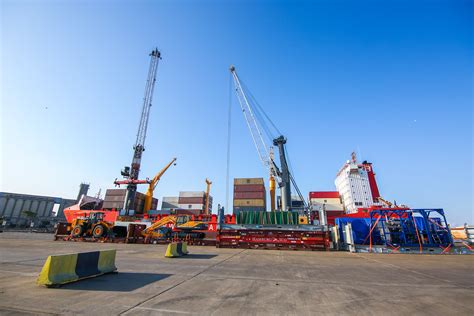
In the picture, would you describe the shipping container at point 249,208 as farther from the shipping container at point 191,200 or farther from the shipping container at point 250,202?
the shipping container at point 191,200

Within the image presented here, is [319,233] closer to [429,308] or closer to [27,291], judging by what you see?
[429,308]

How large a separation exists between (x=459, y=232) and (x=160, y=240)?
5092 centimetres

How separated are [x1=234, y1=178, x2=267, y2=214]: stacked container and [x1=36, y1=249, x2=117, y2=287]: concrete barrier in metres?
55.8

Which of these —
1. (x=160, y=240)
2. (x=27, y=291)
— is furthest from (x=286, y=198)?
(x=27, y=291)

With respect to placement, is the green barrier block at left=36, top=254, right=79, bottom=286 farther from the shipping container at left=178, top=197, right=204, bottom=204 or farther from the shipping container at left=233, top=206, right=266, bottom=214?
the shipping container at left=178, top=197, right=204, bottom=204

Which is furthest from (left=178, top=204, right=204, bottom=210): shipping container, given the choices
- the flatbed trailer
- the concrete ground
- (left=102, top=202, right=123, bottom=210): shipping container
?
the concrete ground

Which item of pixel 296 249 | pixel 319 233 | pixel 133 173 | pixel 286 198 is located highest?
pixel 133 173

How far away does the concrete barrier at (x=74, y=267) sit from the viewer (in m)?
5.47

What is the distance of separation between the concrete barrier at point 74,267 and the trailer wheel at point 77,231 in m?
23.7

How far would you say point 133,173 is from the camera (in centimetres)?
5269

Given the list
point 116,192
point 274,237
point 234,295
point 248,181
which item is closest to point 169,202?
point 116,192

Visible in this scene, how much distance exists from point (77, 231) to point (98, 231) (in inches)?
110

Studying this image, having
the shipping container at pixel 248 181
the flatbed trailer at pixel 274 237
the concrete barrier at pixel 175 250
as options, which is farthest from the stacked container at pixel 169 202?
the concrete barrier at pixel 175 250

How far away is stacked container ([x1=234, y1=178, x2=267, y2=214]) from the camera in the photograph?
62.6 m
